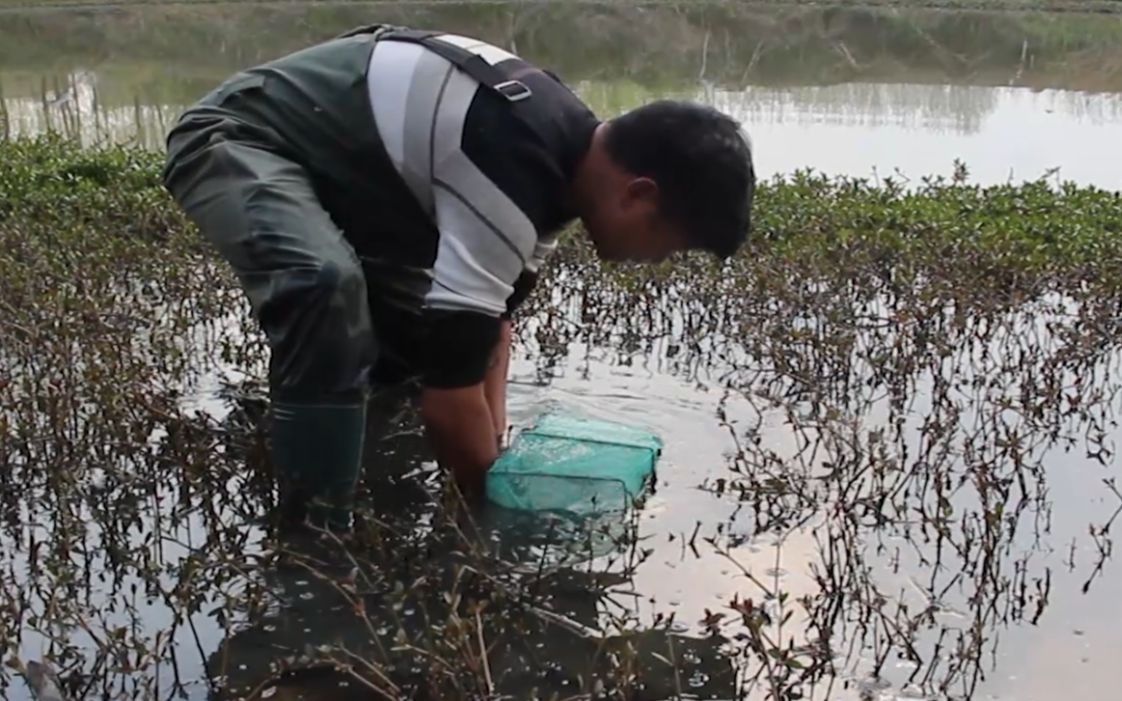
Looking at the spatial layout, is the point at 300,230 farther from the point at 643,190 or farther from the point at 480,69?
the point at 643,190

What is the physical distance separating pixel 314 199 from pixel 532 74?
1.77ft

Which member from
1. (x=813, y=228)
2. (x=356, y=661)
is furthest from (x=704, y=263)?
(x=356, y=661)

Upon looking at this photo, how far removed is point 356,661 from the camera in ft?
8.11

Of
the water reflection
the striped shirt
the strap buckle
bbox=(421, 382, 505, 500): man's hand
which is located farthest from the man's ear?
the water reflection

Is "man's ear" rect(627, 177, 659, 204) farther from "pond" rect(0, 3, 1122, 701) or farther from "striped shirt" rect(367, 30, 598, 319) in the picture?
"pond" rect(0, 3, 1122, 701)

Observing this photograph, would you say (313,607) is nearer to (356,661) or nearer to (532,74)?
(356,661)

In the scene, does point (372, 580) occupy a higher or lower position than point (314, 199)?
lower

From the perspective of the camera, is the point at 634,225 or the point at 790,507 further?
the point at 790,507

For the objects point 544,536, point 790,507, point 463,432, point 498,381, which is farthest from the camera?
point 498,381

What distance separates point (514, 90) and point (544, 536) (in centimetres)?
102

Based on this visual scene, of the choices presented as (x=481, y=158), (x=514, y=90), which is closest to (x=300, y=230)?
(x=481, y=158)

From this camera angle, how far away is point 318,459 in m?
2.78

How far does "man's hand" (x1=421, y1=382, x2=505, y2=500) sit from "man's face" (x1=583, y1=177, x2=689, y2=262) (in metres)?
0.41

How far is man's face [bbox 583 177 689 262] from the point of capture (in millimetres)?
2643
